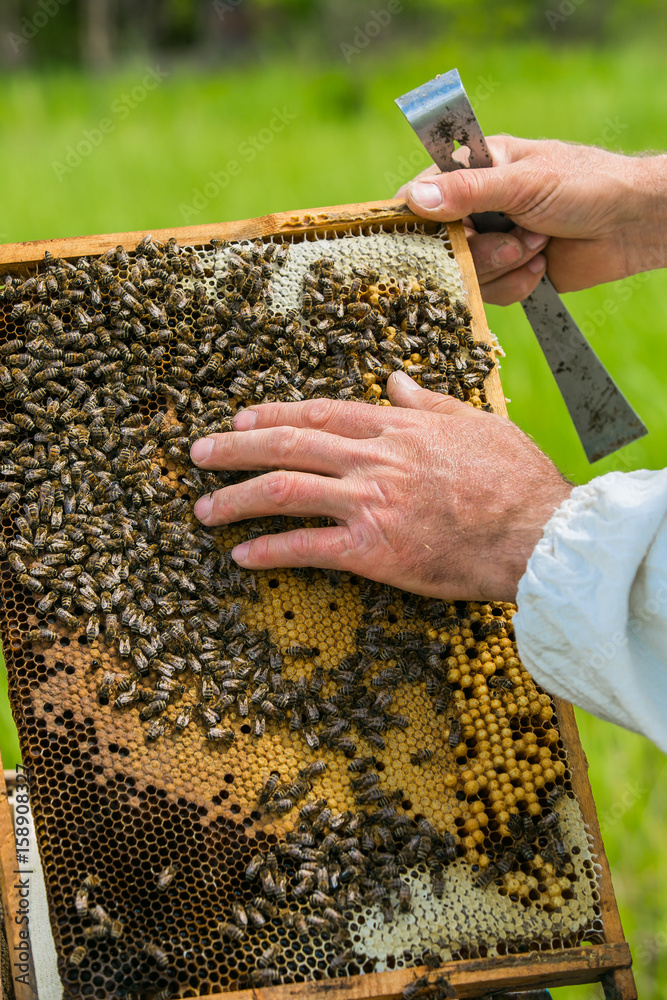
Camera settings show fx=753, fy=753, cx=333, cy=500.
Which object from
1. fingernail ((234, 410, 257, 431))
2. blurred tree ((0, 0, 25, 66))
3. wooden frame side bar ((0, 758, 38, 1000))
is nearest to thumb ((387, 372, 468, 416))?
fingernail ((234, 410, 257, 431))

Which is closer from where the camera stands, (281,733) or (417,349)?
(281,733)

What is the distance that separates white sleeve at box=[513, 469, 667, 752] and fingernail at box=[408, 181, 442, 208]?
1.91 meters

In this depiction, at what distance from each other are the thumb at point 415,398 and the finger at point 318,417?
155 mm

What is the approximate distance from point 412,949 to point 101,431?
254 cm

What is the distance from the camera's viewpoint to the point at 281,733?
3.22 metres

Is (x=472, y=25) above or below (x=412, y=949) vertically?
above

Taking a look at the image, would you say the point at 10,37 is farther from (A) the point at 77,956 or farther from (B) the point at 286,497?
(A) the point at 77,956

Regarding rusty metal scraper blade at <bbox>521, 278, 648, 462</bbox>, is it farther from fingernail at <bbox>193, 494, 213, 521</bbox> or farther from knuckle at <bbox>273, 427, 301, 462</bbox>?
fingernail at <bbox>193, 494, 213, 521</bbox>

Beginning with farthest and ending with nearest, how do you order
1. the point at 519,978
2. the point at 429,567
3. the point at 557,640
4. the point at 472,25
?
the point at 472,25, the point at 429,567, the point at 519,978, the point at 557,640

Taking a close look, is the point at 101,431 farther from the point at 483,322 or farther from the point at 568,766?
the point at 568,766

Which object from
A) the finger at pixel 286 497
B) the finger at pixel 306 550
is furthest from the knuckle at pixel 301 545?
the finger at pixel 286 497

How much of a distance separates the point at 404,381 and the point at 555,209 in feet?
5.36

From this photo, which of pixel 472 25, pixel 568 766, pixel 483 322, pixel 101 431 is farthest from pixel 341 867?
pixel 472 25

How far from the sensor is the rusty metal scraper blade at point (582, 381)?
4.70 metres
